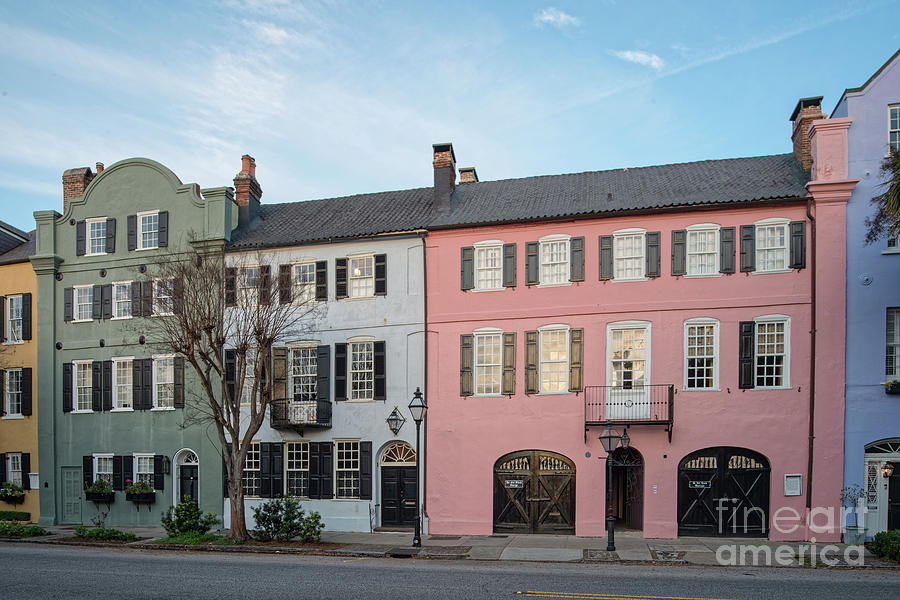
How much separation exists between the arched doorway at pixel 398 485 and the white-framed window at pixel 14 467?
47.3ft

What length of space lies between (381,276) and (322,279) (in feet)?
7.01

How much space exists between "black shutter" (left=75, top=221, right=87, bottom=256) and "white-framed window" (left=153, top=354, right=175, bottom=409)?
514 centimetres

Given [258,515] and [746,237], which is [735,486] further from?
[258,515]

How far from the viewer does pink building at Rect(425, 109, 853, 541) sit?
20.3 meters

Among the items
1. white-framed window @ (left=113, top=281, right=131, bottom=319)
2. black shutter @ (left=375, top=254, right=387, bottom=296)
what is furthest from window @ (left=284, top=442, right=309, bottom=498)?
white-framed window @ (left=113, top=281, right=131, bottom=319)

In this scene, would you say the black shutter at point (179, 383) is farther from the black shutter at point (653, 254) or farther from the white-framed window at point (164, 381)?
the black shutter at point (653, 254)

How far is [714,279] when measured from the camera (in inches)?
832

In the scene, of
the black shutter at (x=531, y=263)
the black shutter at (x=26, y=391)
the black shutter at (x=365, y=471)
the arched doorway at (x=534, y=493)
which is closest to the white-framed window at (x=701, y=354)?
the arched doorway at (x=534, y=493)

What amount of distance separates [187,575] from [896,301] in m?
18.8

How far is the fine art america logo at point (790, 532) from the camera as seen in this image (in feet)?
55.7

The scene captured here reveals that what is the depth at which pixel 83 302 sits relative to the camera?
1072 inches

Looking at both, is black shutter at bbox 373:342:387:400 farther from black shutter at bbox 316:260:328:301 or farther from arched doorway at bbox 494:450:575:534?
arched doorway at bbox 494:450:575:534

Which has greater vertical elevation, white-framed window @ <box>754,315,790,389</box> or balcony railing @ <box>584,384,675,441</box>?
white-framed window @ <box>754,315,790,389</box>

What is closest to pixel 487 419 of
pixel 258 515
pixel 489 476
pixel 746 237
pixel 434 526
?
pixel 489 476
